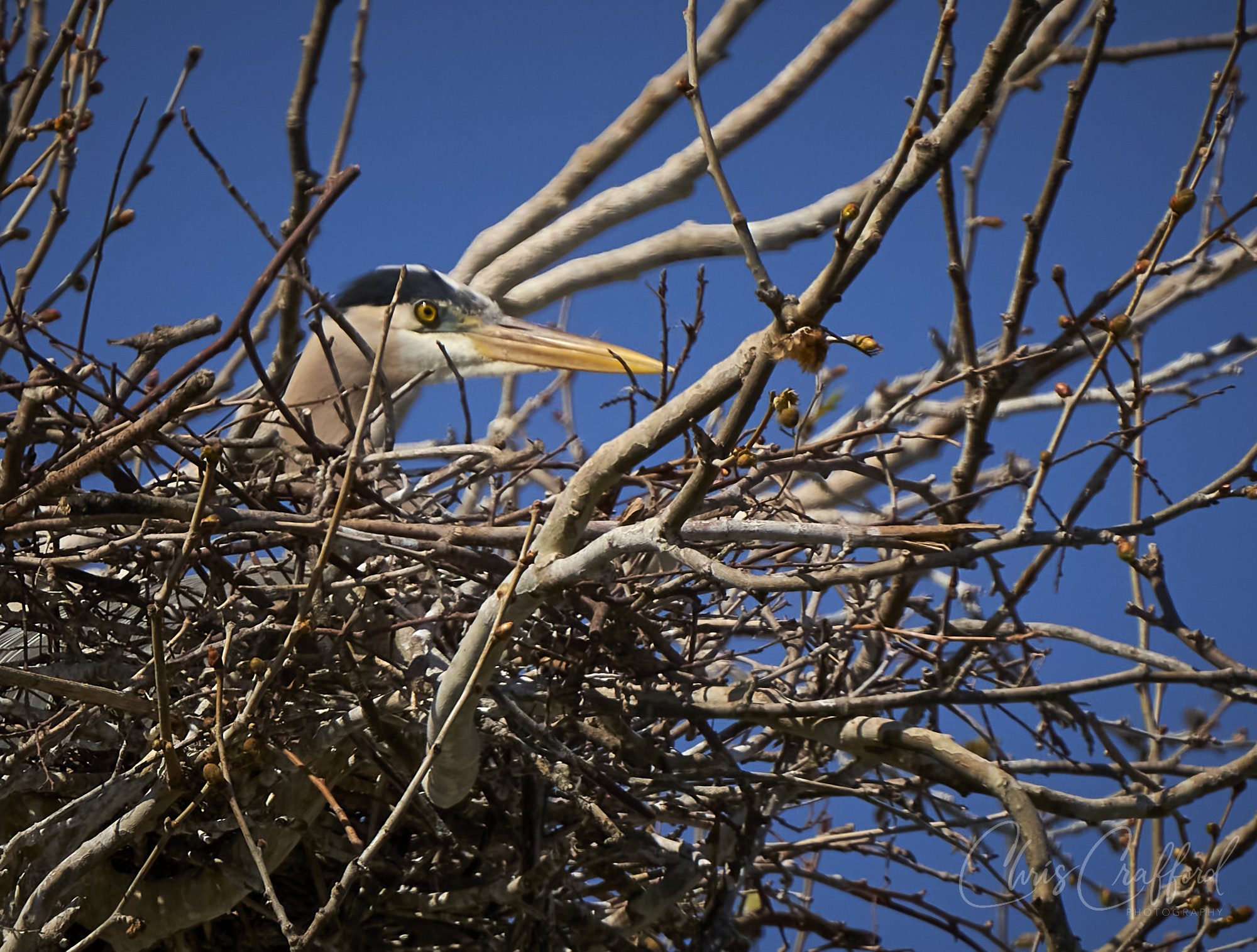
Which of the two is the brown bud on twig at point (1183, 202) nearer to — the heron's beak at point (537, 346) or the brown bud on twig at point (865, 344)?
the brown bud on twig at point (865, 344)

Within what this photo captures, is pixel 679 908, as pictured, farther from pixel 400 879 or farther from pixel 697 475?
pixel 697 475

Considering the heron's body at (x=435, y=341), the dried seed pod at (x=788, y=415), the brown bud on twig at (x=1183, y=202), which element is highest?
the heron's body at (x=435, y=341)

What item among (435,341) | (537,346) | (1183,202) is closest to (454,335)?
(435,341)

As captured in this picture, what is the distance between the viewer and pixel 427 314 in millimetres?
2693

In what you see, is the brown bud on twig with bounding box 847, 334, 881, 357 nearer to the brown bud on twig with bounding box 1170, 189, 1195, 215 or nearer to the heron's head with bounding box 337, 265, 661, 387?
the brown bud on twig with bounding box 1170, 189, 1195, 215

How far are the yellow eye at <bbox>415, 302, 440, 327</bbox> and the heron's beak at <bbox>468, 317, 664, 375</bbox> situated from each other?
81 mm

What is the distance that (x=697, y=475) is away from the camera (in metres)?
0.90

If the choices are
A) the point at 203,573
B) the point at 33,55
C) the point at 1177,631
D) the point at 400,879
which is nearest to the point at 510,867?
the point at 400,879

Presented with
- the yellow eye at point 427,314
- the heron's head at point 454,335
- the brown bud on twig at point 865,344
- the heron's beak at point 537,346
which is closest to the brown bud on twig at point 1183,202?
the brown bud on twig at point 865,344

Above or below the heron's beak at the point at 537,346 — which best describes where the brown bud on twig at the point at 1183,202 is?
below

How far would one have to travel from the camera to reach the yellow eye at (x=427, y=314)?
2689mm

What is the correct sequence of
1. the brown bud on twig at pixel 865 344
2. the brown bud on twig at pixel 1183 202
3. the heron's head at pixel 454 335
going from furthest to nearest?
the heron's head at pixel 454 335 < the brown bud on twig at pixel 1183 202 < the brown bud on twig at pixel 865 344

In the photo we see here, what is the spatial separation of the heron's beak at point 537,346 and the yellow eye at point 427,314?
0.08 meters

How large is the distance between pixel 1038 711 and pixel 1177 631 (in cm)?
62
